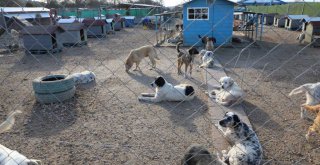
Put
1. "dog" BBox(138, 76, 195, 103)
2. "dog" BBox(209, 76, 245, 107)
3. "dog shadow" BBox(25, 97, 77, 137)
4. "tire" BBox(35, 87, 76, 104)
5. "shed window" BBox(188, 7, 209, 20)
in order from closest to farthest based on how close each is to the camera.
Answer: "dog shadow" BBox(25, 97, 77, 137) → "dog" BBox(209, 76, 245, 107) → "tire" BBox(35, 87, 76, 104) → "dog" BBox(138, 76, 195, 103) → "shed window" BBox(188, 7, 209, 20)

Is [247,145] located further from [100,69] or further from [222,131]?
[100,69]

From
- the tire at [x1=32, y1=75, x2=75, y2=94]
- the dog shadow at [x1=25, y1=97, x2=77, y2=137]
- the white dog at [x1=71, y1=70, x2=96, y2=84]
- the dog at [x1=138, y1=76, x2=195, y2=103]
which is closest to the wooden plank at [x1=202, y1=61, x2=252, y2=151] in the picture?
the dog at [x1=138, y1=76, x2=195, y2=103]

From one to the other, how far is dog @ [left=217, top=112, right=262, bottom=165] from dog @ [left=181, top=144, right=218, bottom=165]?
0.24m

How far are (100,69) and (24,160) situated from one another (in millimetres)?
7167

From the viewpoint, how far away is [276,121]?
16.3 ft

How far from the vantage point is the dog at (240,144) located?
3.34 metres

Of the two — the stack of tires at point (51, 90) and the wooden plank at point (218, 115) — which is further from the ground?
the stack of tires at point (51, 90)

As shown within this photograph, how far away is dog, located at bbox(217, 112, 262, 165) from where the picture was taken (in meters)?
3.34

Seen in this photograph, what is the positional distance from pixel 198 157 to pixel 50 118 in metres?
3.32

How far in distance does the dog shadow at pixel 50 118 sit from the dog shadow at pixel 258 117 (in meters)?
3.45

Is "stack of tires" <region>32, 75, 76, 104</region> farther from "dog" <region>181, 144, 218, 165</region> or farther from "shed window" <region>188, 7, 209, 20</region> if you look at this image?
"shed window" <region>188, 7, 209, 20</region>

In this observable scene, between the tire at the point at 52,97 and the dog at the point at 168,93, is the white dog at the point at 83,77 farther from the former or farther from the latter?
the dog at the point at 168,93

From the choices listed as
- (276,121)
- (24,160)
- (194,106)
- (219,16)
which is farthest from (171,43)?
(24,160)

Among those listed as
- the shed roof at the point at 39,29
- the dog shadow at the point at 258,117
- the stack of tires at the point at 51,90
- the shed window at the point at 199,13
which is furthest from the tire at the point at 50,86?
the shed window at the point at 199,13
